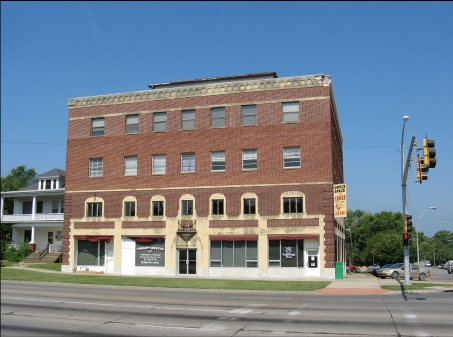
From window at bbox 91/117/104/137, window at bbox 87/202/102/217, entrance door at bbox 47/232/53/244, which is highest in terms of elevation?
window at bbox 91/117/104/137

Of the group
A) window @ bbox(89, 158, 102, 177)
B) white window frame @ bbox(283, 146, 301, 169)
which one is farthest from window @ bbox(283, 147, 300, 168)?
window @ bbox(89, 158, 102, 177)

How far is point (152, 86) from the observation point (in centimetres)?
4638

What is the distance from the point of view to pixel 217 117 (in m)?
40.8

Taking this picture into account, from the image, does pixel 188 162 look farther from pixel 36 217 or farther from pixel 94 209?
pixel 36 217

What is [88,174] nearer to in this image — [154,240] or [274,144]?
[154,240]

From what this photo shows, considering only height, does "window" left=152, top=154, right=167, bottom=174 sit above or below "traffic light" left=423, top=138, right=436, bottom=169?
above

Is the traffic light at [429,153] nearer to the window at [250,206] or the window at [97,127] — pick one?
the window at [250,206]

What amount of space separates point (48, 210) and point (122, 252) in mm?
18153

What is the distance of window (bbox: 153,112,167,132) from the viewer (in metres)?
42.4

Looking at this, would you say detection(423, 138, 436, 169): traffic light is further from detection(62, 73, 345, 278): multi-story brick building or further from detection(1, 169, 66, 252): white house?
detection(1, 169, 66, 252): white house

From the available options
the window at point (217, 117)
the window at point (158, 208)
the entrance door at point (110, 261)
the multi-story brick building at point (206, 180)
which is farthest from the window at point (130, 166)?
the window at point (217, 117)

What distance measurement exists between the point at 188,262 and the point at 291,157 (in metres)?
11.9

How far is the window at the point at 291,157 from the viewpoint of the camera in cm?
3847

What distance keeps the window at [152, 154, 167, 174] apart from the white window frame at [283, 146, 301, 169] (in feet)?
34.0
